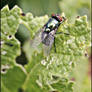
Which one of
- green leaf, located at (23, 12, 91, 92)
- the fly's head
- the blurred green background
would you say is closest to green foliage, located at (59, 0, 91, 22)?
the blurred green background

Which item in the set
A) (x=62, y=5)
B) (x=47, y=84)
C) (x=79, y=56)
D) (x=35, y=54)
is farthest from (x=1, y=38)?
(x=62, y=5)

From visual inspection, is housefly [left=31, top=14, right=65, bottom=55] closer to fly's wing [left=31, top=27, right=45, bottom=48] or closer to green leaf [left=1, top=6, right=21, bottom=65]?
fly's wing [left=31, top=27, right=45, bottom=48]

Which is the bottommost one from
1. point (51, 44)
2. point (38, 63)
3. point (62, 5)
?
point (38, 63)

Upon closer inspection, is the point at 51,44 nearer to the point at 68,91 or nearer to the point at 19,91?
the point at 68,91

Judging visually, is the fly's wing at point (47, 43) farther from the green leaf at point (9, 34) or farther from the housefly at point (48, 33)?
the green leaf at point (9, 34)

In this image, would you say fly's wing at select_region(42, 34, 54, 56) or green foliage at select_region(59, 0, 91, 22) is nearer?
fly's wing at select_region(42, 34, 54, 56)

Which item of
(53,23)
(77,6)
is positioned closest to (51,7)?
(77,6)

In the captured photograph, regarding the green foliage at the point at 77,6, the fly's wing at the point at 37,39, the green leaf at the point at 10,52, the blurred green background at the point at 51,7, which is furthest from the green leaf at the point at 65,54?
the green foliage at the point at 77,6

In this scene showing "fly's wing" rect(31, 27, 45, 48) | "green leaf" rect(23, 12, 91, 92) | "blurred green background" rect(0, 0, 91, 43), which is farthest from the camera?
"blurred green background" rect(0, 0, 91, 43)
